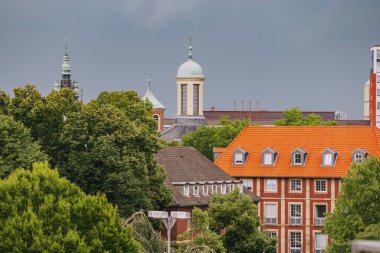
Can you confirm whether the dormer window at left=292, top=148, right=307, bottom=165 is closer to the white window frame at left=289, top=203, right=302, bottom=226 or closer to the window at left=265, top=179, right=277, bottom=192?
the window at left=265, top=179, right=277, bottom=192

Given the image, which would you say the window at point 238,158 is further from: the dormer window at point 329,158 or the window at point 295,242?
the window at point 295,242

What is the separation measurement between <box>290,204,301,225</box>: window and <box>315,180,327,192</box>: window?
1990mm

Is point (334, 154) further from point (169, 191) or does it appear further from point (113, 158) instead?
point (113, 158)

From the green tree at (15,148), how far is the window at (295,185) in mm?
44436

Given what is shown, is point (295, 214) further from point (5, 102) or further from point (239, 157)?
point (5, 102)

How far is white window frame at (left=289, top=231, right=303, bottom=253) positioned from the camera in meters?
129

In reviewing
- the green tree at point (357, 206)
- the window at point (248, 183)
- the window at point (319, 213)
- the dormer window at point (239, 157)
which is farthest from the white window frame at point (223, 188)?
the green tree at point (357, 206)

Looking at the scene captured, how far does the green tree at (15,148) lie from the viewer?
8600 centimetres

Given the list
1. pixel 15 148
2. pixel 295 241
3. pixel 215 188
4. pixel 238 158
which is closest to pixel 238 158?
pixel 238 158

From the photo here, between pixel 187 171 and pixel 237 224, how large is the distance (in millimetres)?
16494

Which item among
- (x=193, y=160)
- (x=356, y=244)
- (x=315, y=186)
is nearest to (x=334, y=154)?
(x=315, y=186)

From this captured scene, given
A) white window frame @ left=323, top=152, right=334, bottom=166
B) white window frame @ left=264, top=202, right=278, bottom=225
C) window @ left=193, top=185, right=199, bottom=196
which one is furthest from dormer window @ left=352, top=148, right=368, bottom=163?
window @ left=193, top=185, right=199, bottom=196

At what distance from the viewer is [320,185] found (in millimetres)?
130000

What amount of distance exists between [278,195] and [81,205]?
62912 mm
